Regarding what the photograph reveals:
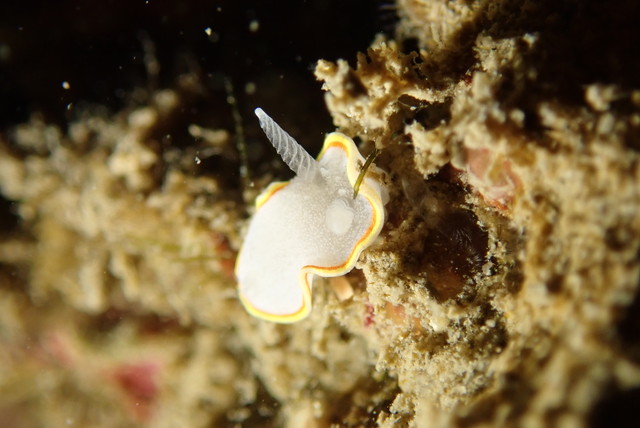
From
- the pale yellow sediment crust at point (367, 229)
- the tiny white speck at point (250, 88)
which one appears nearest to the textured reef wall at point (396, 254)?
the pale yellow sediment crust at point (367, 229)

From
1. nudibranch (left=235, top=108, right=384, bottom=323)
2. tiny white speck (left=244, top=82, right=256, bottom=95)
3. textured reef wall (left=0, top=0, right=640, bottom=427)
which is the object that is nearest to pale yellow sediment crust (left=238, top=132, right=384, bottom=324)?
nudibranch (left=235, top=108, right=384, bottom=323)

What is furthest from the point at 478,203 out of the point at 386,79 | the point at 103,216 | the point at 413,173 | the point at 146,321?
the point at 146,321

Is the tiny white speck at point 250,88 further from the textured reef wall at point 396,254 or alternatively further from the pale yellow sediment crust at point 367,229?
the pale yellow sediment crust at point 367,229

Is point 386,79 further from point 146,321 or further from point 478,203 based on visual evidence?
point 146,321

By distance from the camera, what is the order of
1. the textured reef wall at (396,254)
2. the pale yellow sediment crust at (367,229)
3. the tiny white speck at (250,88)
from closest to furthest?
the textured reef wall at (396,254), the pale yellow sediment crust at (367,229), the tiny white speck at (250,88)

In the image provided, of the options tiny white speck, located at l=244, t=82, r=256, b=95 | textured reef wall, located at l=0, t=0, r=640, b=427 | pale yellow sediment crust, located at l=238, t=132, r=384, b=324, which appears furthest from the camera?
tiny white speck, located at l=244, t=82, r=256, b=95

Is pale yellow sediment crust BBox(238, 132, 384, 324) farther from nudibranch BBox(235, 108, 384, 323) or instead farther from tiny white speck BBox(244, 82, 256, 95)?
tiny white speck BBox(244, 82, 256, 95)
